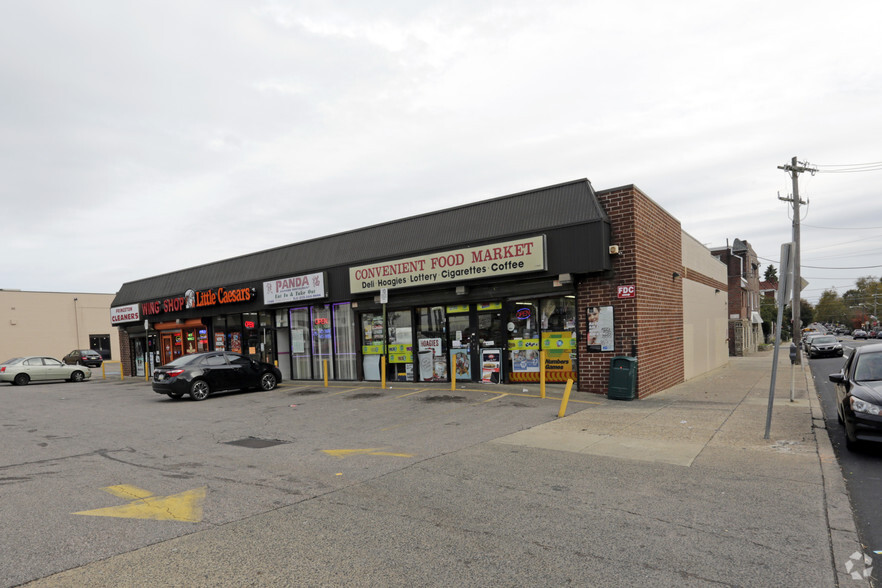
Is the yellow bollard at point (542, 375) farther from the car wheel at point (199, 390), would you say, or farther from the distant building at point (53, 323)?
the distant building at point (53, 323)

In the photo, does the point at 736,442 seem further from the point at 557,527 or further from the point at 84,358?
the point at 84,358

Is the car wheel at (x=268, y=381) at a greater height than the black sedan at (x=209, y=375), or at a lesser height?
lesser

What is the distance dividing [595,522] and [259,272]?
19.7 metres

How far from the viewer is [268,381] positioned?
18266mm

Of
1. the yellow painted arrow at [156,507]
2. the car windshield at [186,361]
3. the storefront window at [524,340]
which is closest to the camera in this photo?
the yellow painted arrow at [156,507]

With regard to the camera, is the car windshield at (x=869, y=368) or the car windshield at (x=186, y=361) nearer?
the car windshield at (x=869, y=368)

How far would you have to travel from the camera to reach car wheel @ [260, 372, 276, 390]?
711 inches

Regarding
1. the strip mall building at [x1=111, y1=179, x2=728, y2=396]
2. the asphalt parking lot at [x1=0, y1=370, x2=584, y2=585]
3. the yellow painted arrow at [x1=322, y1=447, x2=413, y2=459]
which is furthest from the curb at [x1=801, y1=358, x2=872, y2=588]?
the strip mall building at [x1=111, y1=179, x2=728, y2=396]

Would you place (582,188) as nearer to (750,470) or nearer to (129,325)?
(750,470)

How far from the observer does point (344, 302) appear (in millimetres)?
19188

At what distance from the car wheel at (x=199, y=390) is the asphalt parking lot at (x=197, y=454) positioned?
1.07 ft

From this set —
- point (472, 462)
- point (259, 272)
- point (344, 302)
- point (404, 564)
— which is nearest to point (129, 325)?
point (259, 272)

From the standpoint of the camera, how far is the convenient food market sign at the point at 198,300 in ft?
73.2

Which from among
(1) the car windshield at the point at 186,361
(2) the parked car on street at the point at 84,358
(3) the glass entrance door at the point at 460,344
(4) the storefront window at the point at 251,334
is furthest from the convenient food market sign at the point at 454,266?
(2) the parked car on street at the point at 84,358
